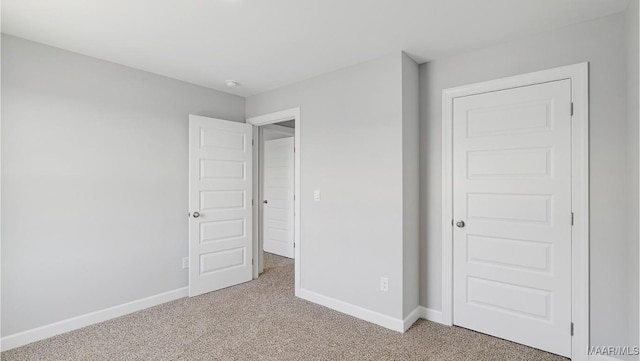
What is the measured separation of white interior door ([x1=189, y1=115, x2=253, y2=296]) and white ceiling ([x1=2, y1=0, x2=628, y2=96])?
890 mm

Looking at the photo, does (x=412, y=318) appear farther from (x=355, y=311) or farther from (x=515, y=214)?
(x=515, y=214)

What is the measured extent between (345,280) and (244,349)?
3.59 feet

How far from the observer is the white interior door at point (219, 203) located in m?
3.38

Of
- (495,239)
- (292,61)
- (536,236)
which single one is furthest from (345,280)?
(292,61)

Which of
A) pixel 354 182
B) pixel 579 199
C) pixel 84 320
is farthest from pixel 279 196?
pixel 579 199

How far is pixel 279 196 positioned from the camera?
5.25 m

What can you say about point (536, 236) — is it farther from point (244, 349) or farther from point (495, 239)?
point (244, 349)

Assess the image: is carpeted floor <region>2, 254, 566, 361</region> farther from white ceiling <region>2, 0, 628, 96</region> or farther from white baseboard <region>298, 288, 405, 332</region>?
white ceiling <region>2, 0, 628, 96</region>

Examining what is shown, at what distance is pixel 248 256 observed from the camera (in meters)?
3.87

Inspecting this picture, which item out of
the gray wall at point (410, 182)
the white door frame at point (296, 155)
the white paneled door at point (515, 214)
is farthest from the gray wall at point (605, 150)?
the white door frame at point (296, 155)

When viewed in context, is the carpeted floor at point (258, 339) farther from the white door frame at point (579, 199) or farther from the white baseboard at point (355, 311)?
the white door frame at point (579, 199)

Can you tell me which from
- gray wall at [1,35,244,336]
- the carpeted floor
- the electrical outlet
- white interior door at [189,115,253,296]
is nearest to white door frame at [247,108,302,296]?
white interior door at [189,115,253,296]

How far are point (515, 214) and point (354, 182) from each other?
1320 millimetres

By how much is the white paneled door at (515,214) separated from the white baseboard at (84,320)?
2837 mm
